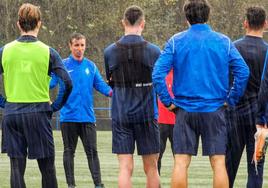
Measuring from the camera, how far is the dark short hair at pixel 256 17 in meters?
9.73

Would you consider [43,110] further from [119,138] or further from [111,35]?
[111,35]

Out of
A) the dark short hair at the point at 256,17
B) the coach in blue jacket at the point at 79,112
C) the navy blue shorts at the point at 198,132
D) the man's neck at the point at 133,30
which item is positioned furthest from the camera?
the coach in blue jacket at the point at 79,112

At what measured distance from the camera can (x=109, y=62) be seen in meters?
9.91

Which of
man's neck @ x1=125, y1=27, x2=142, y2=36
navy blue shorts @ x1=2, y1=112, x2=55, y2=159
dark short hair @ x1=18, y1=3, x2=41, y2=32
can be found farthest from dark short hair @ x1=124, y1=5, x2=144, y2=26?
navy blue shorts @ x1=2, y1=112, x2=55, y2=159

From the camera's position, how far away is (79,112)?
41.9 feet

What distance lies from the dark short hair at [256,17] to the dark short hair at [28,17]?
230 centimetres

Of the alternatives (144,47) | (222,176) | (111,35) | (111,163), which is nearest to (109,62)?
(144,47)

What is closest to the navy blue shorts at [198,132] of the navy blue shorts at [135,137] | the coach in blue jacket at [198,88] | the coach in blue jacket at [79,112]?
the coach in blue jacket at [198,88]

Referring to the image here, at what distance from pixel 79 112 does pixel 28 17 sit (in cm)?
404

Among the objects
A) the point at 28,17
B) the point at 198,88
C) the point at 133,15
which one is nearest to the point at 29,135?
the point at 28,17

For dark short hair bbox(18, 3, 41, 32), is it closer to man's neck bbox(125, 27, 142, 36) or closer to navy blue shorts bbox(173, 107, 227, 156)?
man's neck bbox(125, 27, 142, 36)

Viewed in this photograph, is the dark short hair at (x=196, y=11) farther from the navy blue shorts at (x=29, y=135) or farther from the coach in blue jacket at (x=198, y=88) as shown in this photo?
the navy blue shorts at (x=29, y=135)

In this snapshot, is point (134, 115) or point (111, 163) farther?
point (111, 163)

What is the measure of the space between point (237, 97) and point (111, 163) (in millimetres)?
9018
